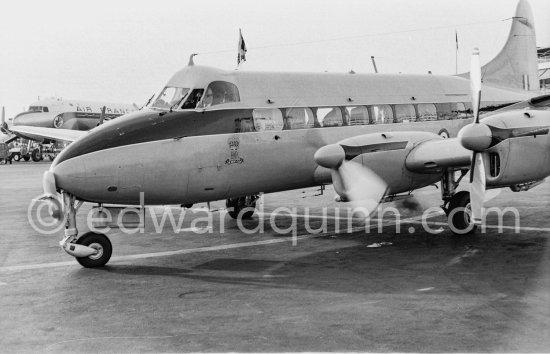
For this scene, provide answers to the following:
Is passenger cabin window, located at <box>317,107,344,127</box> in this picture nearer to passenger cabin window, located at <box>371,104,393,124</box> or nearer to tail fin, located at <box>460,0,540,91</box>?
passenger cabin window, located at <box>371,104,393,124</box>

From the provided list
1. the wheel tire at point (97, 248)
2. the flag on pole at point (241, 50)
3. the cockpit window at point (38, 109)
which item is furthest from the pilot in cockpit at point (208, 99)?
the cockpit window at point (38, 109)

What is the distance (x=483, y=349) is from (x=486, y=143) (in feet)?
18.1

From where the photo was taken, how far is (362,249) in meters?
12.7

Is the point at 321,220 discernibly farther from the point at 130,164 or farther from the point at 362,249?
the point at 130,164

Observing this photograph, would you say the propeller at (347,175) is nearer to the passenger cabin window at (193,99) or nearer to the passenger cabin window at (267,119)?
the passenger cabin window at (267,119)

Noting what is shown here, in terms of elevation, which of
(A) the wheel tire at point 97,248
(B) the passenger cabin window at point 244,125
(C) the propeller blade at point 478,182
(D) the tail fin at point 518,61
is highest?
A: (D) the tail fin at point 518,61

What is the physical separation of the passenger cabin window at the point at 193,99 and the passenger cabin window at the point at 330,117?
2.84 metres

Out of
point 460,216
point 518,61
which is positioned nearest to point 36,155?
point 518,61

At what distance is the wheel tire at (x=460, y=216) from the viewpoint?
13.9m

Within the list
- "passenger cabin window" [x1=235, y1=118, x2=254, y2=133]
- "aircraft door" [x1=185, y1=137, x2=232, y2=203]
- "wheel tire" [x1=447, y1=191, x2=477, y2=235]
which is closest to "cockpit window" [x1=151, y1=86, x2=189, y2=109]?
"aircraft door" [x1=185, y1=137, x2=232, y2=203]

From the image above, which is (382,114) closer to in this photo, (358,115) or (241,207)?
(358,115)

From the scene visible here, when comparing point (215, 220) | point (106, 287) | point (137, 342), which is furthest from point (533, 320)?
point (215, 220)

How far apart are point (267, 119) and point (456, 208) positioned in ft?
15.2

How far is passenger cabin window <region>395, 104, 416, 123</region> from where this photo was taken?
15.3 meters
